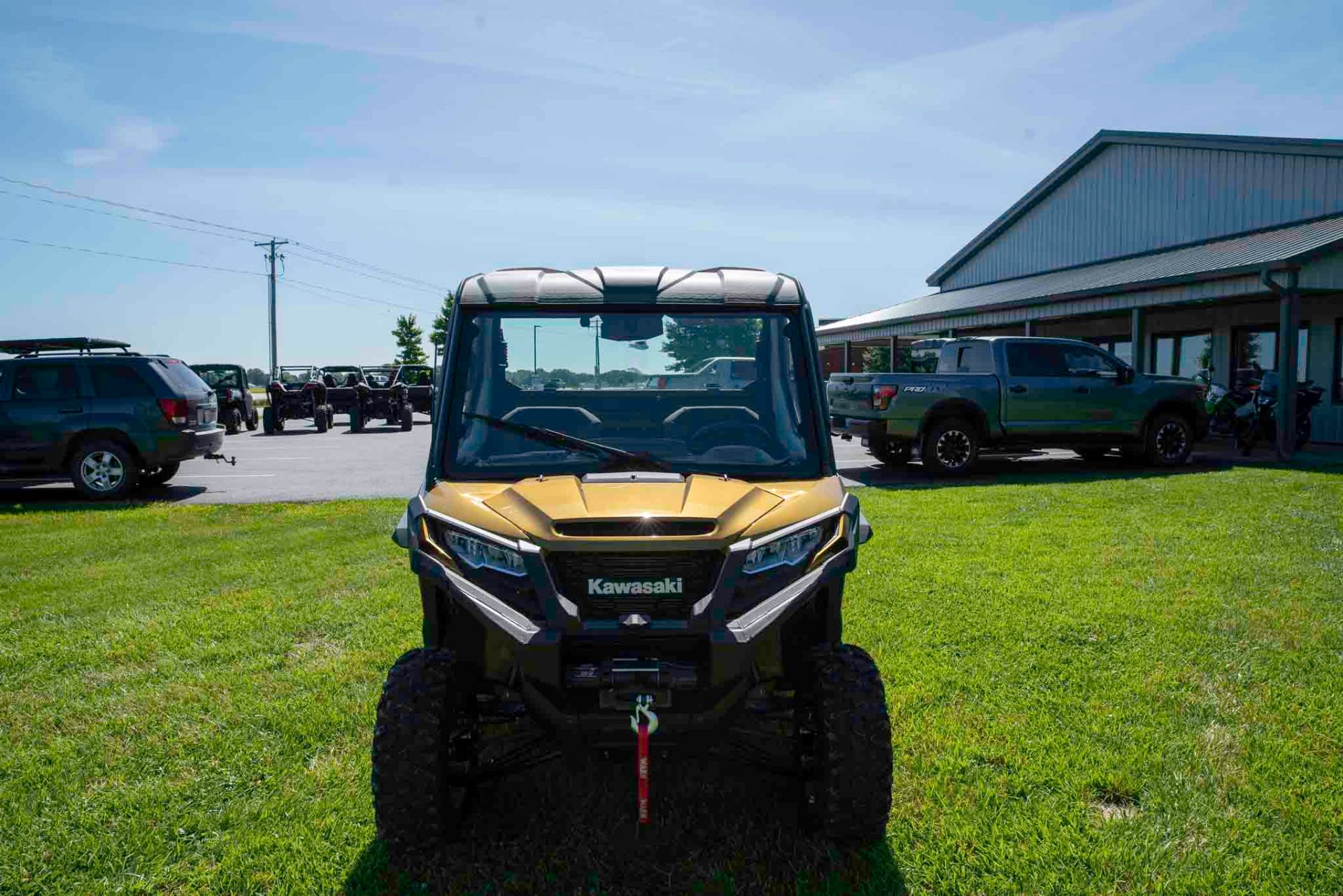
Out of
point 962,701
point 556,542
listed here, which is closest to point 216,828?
point 556,542

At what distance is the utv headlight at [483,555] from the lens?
293cm

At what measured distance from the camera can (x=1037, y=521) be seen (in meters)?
9.53

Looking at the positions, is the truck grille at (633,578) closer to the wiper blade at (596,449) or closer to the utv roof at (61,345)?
the wiper blade at (596,449)

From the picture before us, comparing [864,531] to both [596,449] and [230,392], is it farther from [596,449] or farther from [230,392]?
Answer: [230,392]

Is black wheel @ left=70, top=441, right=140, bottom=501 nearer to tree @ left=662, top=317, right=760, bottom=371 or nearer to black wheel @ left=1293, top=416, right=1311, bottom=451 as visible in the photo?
tree @ left=662, top=317, right=760, bottom=371

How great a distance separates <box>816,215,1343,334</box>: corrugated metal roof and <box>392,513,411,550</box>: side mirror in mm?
15599

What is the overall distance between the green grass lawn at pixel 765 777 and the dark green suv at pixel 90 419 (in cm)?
444

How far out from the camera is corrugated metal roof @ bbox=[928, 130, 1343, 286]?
66.9ft

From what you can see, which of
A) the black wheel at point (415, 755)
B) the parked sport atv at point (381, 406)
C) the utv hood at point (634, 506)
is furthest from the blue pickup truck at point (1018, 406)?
the parked sport atv at point (381, 406)

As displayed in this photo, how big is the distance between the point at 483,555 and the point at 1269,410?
18664 millimetres

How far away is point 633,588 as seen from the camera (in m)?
2.92

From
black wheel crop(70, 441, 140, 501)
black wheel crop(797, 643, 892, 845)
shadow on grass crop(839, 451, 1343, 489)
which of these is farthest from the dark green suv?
black wheel crop(797, 643, 892, 845)

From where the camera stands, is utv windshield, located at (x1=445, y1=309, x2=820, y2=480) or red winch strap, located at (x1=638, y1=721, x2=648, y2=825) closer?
red winch strap, located at (x1=638, y1=721, x2=648, y2=825)

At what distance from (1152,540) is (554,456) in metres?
6.84
